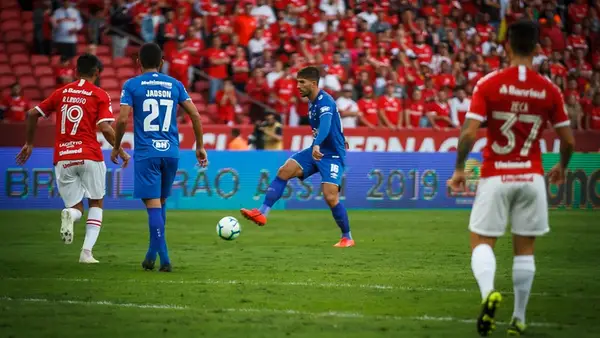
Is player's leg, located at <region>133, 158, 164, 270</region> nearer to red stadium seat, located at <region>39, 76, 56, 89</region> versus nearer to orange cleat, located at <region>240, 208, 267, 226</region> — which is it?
orange cleat, located at <region>240, 208, 267, 226</region>

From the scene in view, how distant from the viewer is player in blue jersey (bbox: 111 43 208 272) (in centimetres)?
1134

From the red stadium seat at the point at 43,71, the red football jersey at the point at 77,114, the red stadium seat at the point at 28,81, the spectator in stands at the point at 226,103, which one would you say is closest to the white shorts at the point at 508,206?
the red football jersey at the point at 77,114

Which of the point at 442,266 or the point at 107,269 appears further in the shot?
the point at 442,266

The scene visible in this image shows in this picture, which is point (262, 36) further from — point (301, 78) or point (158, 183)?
point (158, 183)

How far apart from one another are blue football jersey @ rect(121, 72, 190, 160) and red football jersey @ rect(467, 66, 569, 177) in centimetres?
443

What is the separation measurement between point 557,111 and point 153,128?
4839mm

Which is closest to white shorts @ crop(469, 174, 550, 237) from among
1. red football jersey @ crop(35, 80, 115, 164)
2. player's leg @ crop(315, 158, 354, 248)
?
red football jersey @ crop(35, 80, 115, 164)

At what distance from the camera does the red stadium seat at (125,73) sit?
26.7 metres

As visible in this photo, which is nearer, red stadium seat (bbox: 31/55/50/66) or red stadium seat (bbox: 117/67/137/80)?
red stadium seat (bbox: 31/55/50/66)

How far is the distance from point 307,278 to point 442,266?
217 centimetres

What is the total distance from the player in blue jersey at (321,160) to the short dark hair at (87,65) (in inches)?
130

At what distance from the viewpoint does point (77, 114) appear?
482 inches

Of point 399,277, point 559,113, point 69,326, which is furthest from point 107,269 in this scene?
point 559,113

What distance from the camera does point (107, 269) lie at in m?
11.8
